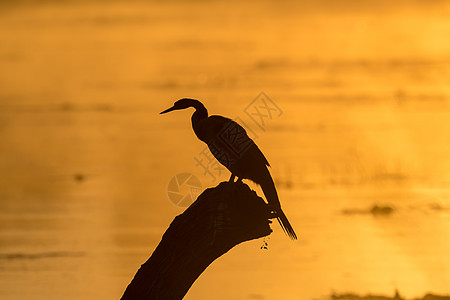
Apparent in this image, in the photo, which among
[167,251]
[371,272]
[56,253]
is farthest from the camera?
[56,253]

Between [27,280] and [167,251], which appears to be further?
[27,280]

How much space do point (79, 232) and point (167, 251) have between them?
7.61 meters

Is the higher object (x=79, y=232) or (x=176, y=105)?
(x=176, y=105)

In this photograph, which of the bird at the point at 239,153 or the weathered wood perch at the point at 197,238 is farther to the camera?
the bird at the point at 239,153

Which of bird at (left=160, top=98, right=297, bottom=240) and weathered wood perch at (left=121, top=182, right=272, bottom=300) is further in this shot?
bird at (left=160, top=98, right=297, bottom=240)

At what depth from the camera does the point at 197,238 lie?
24.4 ft

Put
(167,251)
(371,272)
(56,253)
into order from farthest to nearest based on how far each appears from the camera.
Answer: (56,253)
(371,272)
(167,251)

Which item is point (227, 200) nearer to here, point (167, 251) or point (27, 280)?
point (167, 251)

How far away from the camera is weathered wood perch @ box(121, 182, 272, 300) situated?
7289 mm

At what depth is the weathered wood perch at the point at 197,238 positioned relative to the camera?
287 inches

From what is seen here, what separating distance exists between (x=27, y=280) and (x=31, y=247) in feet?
3.92

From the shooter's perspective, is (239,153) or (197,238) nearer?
(197,238)

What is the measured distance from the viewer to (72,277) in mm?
13141

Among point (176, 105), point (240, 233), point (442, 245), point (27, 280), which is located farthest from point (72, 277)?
point (240, 233)
